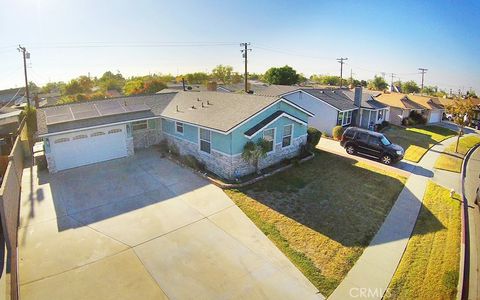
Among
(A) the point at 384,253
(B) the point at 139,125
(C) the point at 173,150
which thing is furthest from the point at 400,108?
(B) the point at 139,125

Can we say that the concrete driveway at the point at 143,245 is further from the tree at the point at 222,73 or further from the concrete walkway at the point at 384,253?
the tree at the point at 222,73

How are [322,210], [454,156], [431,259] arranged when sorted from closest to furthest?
1. [431,259]
2. [322,210]
3. [454,156]

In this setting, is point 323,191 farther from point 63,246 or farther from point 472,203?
point 63,246

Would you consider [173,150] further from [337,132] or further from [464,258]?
[464,258]

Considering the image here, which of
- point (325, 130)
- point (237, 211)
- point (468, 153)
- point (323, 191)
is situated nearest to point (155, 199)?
point (237, 211)

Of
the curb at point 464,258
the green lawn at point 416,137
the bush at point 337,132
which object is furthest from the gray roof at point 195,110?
the green lawn at point 416,137

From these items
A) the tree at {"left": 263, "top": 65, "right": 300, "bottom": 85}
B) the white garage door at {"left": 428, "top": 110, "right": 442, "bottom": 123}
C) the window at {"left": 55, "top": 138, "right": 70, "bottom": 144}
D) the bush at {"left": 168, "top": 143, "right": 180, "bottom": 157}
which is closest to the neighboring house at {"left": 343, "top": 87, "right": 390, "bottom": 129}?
the white garage door at {"left": 428, "top": 110, "right": 442, "bottom": 123}
